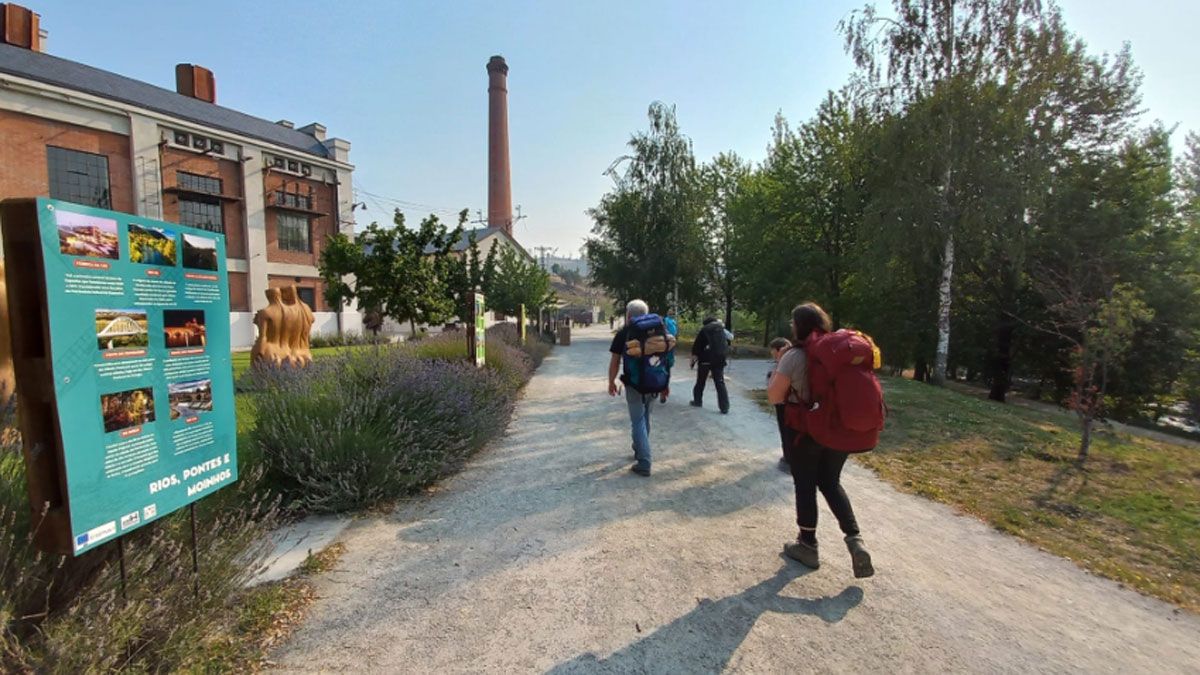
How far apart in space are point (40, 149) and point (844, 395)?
35.5 metres

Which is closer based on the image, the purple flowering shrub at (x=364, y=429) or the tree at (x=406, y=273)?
the purple flowering shrub at (x=364, y=429)

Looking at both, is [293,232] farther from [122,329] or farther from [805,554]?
[805,554]

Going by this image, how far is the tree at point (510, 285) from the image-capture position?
23.1 meters

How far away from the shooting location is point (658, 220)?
27109mm

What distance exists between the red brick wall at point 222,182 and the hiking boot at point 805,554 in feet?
113

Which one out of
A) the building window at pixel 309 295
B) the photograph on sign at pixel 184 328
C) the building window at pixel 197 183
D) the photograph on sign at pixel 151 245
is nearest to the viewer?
the photograph on sign at pixel 151 245

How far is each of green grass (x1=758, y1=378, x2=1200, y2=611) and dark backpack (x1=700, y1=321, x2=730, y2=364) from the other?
9.32 feet

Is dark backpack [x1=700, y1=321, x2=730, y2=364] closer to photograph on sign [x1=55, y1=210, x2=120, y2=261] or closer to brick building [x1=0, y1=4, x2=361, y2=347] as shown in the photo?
photograph on sign [x1=55, y1=210, x2=120, y2=261]

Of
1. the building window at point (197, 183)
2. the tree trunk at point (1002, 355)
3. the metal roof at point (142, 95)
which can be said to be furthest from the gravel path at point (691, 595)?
the metal roof at point (142, 95)

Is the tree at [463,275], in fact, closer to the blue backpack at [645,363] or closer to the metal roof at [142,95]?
the blue backpack at [645,363]

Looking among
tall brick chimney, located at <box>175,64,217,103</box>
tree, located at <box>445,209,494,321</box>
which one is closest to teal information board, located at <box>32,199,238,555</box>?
tree, located at <box>445,209,494,321</box>

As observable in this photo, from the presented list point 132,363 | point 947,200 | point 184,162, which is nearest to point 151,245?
point 132,363

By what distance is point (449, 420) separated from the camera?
19.4 ft

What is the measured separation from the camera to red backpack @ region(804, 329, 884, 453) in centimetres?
331
